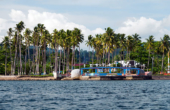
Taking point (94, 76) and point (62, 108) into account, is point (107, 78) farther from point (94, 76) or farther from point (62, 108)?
point (62, 108)

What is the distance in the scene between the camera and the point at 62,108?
1154 inches

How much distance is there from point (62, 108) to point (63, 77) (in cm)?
10284

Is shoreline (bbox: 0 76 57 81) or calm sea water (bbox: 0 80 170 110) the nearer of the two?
calm sea water (bbox: 0 80 170 110)

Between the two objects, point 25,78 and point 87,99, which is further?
point 25,78

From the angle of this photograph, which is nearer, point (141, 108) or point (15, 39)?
point (141, 108)

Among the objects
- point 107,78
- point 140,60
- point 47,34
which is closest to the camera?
point 107,78

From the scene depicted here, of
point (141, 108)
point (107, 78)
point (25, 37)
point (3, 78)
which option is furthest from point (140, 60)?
point (141, 108)

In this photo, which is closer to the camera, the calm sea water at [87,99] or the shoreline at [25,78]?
the calm sea water at [87,99]

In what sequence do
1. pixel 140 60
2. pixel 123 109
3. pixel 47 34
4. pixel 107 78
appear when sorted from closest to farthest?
pixel 123 109
pixel 107 78
pixel 47 34
pixel 140 60

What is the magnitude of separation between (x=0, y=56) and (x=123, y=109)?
14296 centimetres

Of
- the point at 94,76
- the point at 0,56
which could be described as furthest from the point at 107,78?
the point at 0,56

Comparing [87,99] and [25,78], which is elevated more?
[87,99]

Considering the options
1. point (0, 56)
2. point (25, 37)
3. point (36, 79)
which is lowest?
point (36, 79)

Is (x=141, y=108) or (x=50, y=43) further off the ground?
(x=50, y=43)
